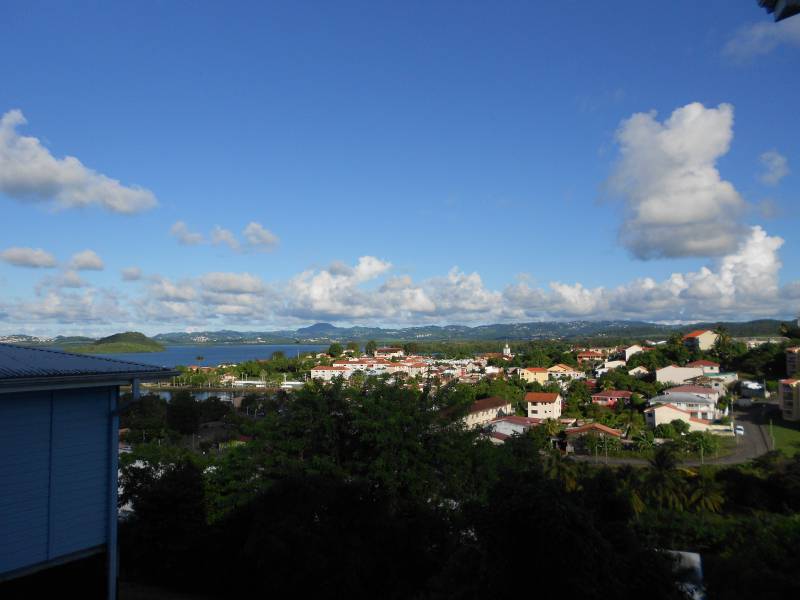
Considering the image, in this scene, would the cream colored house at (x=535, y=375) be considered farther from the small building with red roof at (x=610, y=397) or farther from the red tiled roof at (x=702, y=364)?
the small building with red roof at (x=610, y=397)

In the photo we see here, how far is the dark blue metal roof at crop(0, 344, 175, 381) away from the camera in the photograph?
389 centimetres

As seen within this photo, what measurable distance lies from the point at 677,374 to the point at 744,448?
19702 millimetres

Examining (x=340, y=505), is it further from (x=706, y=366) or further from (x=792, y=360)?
(x=706, y=366)

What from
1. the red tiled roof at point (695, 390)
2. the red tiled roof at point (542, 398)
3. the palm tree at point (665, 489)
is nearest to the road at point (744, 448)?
the red tiled roof at point (695, 390)

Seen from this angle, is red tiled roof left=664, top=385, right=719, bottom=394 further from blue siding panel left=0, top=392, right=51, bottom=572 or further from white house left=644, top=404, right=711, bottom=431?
blue siding panel left=0, top=392, right=51, bottom=572

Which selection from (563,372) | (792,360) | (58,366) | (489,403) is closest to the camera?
(58,366)

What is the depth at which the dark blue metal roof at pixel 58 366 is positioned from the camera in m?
3.89

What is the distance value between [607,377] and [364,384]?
37233 mm

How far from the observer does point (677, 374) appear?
45.1 m

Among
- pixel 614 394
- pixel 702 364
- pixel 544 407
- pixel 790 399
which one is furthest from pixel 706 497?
pixel 702 364

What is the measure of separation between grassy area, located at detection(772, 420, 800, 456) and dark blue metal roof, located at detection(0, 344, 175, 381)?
27.4 meters

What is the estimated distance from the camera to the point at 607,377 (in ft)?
140

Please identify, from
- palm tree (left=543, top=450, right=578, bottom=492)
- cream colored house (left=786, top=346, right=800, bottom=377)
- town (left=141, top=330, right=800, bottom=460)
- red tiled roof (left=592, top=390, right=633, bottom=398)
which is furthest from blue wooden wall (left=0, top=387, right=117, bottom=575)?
cream colored house (left=786, top=346, right=800, bottom=377)

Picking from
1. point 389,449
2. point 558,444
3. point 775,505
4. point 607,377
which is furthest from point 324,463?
point 607,377
